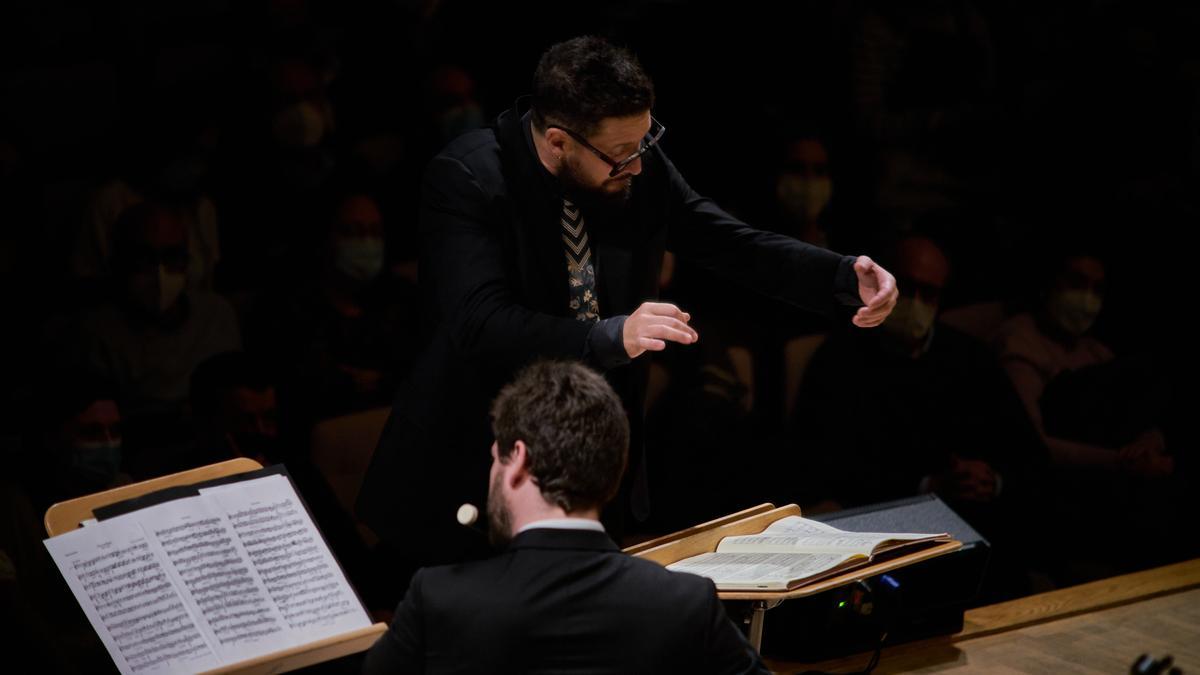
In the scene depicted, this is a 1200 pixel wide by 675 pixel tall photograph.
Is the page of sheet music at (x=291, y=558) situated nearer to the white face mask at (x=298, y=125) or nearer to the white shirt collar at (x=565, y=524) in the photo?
the white shirt collar at (x=565, y=524)

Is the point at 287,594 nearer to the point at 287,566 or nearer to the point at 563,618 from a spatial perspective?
the point at 287,566

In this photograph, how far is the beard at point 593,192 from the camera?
9.16 feet

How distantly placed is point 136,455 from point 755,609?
2.19 m

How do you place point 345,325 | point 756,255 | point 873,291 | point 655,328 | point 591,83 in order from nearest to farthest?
1. point 655,328
2. point 591,83
3. point 873,291
4. point 756,255
5. point 345,325

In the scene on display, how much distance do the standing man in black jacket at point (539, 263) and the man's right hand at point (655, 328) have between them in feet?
0.53

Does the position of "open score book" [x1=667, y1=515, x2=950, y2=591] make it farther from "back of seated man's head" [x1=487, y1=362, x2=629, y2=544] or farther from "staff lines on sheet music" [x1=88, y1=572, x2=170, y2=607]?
"staff lines on sheet music" [x1=88, y1=572, x2=170, y2=607]

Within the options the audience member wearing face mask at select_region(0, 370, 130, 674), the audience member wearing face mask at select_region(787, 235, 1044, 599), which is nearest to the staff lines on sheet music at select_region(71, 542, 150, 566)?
the audience member wearing face mask at select_region(0, 370, 130, 674)

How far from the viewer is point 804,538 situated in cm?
268

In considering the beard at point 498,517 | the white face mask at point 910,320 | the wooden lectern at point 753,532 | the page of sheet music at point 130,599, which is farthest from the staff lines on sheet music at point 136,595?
the white face mask at point 910,320

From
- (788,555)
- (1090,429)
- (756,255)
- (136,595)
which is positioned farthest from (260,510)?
(1090,429)

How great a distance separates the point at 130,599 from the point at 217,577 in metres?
0.15

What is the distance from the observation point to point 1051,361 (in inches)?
202

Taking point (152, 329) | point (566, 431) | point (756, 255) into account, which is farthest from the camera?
point (152, 329)

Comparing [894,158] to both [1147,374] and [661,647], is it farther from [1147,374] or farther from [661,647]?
[661,647]
